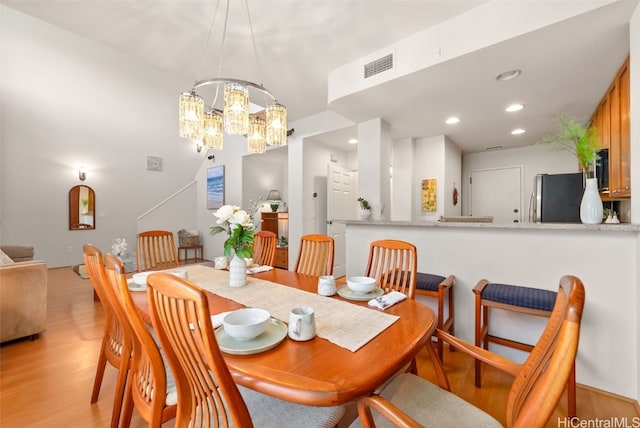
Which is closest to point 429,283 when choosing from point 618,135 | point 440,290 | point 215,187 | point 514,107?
point 440,290

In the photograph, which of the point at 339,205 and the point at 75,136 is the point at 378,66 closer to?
the point at 339,205

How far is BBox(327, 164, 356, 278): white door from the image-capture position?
15.8ft

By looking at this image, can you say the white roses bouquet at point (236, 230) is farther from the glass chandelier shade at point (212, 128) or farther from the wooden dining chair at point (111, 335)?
the glass chandelier shade at point (212, 128)

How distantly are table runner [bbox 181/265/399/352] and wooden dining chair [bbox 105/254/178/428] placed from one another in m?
0.44

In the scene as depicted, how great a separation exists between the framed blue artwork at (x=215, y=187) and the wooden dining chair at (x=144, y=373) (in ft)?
17.8

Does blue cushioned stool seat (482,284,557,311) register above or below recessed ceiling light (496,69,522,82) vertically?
below

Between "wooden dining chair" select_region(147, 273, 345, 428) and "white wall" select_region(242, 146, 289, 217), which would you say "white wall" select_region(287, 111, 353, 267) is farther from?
"wooden dining chair" select_region(147, 273, 345, 428)

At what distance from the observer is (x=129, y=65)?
3865 mm

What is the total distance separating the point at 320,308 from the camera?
4.29 feet

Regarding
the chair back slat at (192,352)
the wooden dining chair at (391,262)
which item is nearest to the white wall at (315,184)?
the wooden dining chair at (391,262)

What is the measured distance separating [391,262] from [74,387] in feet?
7.79

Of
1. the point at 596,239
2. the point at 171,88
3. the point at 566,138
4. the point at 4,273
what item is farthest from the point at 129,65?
the point at 596,239

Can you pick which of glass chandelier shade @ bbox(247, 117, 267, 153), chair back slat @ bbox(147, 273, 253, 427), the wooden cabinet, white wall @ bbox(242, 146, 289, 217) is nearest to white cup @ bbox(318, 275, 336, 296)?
chair back slat @ bbox(147, 273, 253, 427)

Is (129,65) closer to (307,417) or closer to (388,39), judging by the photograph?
(388,39)
